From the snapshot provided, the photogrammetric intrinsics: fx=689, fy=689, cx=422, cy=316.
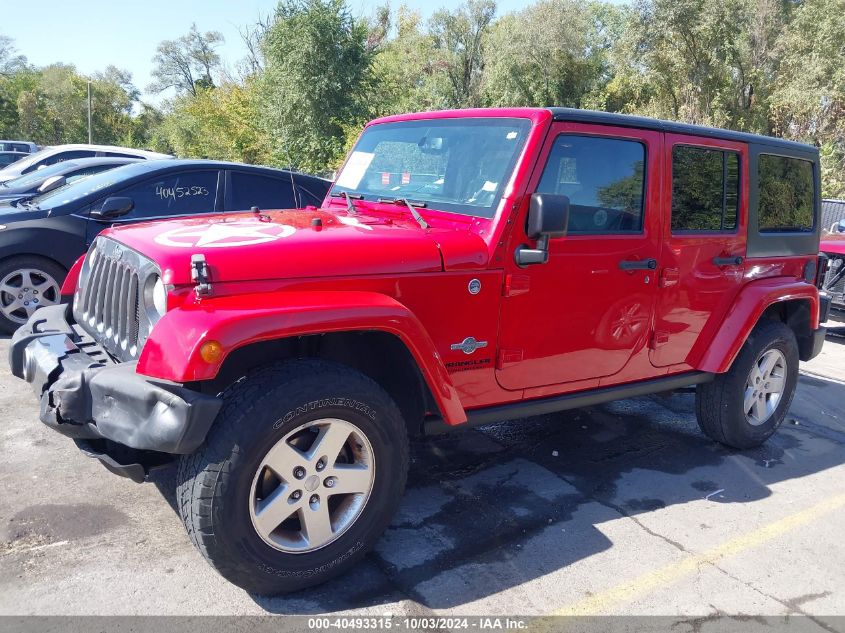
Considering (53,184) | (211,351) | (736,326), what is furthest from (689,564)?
(53,184)

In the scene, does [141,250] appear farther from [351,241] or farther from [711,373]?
[711,373]

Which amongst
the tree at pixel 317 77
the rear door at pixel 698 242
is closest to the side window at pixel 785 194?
the rear door at pixel 698 242

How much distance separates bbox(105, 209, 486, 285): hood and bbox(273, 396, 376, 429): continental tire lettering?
51cm

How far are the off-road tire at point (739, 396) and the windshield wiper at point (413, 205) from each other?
240 centimetres

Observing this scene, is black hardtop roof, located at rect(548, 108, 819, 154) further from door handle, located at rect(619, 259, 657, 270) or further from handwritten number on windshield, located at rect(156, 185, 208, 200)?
handwritten number on windshield, located at rect(156, 185, 208, 200)

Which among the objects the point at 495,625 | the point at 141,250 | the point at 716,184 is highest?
the point at 716,184

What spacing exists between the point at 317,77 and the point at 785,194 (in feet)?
67.7

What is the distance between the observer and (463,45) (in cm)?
4078

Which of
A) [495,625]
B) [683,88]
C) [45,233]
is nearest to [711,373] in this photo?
[495,625]

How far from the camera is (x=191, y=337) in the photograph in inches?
94.4

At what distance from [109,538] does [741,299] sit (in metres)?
3.82

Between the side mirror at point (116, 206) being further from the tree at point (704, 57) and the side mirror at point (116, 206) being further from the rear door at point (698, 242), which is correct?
the tree at point (704, 57)

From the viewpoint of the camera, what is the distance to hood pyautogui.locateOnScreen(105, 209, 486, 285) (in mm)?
2652

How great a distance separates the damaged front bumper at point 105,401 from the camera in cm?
241
